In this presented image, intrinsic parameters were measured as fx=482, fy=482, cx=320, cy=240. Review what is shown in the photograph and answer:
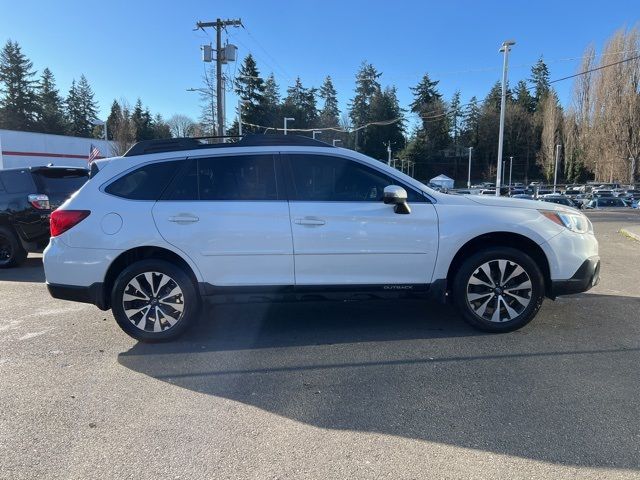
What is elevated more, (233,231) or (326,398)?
(233,231)

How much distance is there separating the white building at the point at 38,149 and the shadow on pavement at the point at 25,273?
68.8ft

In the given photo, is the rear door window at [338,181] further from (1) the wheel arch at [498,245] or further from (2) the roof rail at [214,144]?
(1) the wheel arch at [498,245]

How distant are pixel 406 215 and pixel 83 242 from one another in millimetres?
3104

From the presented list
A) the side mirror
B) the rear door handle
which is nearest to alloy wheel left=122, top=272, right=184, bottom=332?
the rear door handle

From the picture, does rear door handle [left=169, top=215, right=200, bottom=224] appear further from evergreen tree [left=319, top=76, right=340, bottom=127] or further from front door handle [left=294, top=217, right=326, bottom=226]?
evergreen tree [left=319, top=76, right=340, bottom=127]

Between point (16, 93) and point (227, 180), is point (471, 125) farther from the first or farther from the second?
point (227, 180)

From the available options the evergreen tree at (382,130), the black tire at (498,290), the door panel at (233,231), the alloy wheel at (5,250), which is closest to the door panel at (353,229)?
the door panel at (233,231)

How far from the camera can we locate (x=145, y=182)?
472 cm

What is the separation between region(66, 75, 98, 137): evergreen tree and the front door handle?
92889mm

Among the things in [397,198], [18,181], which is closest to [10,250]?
[18,181]

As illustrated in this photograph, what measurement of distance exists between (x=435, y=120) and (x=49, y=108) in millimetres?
67317

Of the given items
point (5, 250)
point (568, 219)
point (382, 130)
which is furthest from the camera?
point (382, 130)

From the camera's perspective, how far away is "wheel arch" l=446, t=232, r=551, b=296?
15.6 ft

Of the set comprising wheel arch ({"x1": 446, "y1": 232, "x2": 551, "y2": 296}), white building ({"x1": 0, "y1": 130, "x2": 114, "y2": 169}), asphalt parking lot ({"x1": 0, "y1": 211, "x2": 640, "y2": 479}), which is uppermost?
white building ({"x1": 0, "y1": 130, "x2": 114, "y2": 169})
